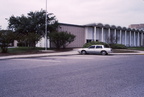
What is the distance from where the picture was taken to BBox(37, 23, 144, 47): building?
130ft

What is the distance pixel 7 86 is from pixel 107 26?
142ft

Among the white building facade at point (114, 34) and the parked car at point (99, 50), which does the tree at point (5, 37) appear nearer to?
the parked car at point (99, 50)

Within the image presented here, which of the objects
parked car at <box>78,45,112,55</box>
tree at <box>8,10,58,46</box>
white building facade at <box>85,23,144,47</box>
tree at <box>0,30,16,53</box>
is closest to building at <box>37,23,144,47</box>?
white building facade at <box>85,23,144,47</box>

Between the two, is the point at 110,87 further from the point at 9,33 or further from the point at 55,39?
the point at 55,39

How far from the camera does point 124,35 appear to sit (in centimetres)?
5450

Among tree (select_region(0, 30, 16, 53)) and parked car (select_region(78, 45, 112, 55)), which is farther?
parked car (select_region(78, 45, 112, 55))

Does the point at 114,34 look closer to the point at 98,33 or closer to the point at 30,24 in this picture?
the point at 98,33

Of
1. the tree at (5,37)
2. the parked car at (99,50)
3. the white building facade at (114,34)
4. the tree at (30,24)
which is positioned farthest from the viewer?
the white building facade at (114,34)

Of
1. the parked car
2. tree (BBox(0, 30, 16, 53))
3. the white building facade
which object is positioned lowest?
the parked car

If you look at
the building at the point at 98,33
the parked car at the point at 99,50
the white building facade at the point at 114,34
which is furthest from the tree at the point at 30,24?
the white building facade at the point at 114,34

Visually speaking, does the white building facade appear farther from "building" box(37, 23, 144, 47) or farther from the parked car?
the parked car

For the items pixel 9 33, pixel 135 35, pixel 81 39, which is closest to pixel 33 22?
pixel 9 33

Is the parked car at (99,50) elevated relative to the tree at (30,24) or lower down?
lower down

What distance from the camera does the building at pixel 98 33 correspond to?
39656 millimetres
